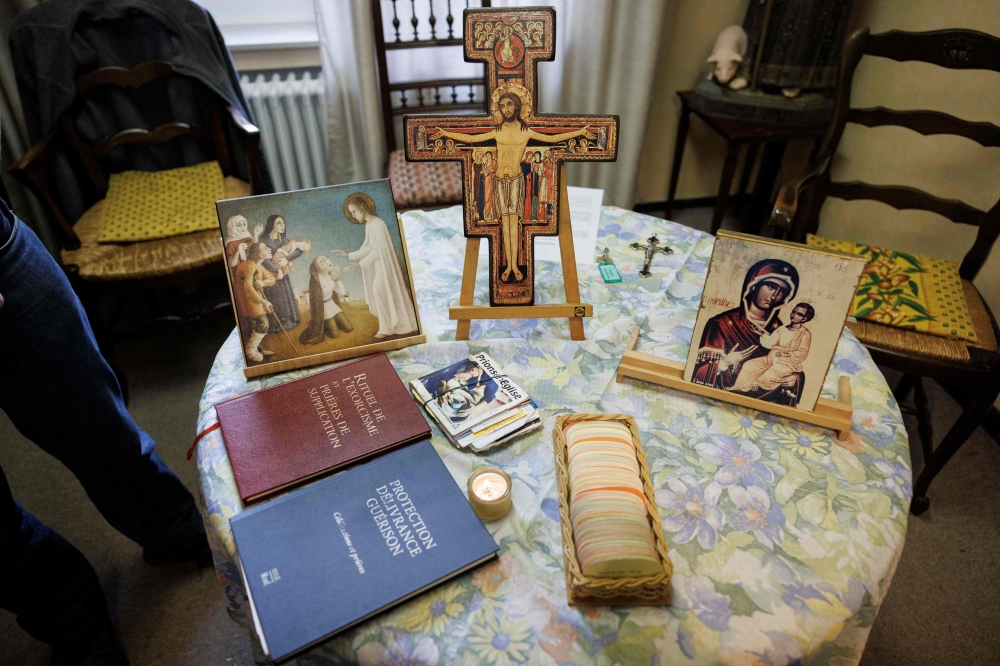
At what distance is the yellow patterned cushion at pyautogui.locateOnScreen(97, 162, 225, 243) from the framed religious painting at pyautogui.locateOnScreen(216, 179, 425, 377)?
3.29 feet

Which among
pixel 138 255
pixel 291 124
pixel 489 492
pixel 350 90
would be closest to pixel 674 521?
pixel 489 492

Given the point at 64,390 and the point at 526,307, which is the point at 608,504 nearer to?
the point at 526,307

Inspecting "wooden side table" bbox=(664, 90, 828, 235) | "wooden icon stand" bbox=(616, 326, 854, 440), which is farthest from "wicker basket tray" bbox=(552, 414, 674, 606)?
"wooden side table" bbox=(664, 90, 828, 235)

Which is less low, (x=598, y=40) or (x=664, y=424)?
(x=598, y=40)

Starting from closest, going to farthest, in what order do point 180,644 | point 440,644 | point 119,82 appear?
point 440,644
point 180,644
point 119,82

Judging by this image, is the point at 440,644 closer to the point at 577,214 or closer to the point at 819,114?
the point at 577,214

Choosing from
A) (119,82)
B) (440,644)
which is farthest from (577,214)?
(119,82)

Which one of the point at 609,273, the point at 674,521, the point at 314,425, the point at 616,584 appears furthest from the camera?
the point at 609,273

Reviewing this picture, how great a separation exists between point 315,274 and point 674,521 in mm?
769

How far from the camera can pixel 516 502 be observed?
964 millimetres

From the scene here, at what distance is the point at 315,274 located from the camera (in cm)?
118

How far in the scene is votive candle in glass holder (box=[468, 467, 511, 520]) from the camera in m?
0.91

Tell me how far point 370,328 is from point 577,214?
656 mm

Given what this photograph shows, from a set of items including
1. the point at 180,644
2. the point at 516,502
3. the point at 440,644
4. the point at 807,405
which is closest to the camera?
the point at 440,644
